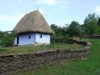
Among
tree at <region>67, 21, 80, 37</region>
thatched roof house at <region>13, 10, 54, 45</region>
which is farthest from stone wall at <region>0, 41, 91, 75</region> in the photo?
tree at <region>67, 21, 80, 37</region>

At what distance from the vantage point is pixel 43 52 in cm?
2477

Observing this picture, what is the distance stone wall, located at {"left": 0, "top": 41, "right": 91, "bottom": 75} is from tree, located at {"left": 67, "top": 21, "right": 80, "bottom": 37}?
3082 centimetres

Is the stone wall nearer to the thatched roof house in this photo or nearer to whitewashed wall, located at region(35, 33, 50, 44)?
the thatched roof house

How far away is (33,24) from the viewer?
42.7 m

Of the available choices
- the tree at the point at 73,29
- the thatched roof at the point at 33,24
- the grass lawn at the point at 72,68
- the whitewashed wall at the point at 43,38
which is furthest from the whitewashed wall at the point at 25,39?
the tree at the point at 73,29

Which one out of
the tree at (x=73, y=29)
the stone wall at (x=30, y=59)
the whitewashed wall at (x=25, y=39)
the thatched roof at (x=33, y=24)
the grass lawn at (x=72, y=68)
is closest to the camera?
the stone wall at (x=30, y=59)

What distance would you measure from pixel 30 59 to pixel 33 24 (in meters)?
19.5

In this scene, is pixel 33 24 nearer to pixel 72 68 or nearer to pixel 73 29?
pixel 72 68

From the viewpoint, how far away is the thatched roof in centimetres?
4238

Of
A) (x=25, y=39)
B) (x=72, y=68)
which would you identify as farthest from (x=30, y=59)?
(x=25, y=39)

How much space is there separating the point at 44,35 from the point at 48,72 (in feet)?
67.9

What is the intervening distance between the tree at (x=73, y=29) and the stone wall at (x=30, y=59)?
30.8 metres

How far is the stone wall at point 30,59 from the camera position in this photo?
21453 millimetres

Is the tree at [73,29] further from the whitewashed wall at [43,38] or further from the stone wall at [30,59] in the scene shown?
the stone wall at [30,59]
